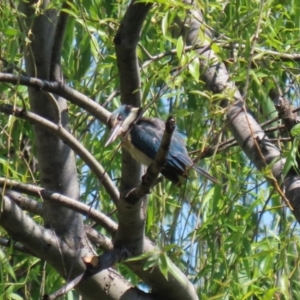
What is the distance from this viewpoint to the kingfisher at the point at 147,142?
3.03 m

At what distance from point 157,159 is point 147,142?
115 centimetres

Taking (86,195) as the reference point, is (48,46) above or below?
above

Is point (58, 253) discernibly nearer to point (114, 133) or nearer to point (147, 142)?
point (114, 133)

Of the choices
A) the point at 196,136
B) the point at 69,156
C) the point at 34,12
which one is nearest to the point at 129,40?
the point at 34,12

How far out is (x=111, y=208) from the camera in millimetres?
3387

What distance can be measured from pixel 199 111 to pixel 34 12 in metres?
0.60

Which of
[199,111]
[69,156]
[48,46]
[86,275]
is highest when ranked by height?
[48,46]

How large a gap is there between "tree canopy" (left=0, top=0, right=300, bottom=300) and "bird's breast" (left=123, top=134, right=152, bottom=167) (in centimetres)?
4

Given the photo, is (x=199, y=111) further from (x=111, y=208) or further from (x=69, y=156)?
(x=111, y=208)

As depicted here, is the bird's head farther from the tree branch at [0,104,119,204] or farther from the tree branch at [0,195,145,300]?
the tree branch at [0,195,145,300]

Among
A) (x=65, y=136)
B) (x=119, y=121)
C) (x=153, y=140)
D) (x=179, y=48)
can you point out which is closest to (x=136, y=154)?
(x=119, y=121)

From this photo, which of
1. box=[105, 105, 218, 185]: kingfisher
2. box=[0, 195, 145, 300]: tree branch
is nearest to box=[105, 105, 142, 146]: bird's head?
box=[105, 105, 218, 185]: kingfisher

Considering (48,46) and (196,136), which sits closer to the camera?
(48,46)

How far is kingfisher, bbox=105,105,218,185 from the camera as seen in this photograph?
119 inches
